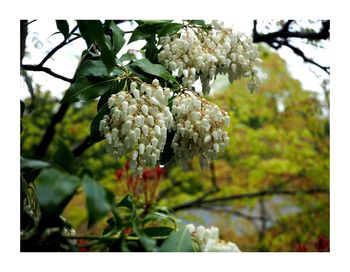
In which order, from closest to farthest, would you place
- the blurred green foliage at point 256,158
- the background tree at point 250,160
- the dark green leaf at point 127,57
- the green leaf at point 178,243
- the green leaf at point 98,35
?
the green leaf at point 178,243, the green leaf at point 98,35, the dark green leaf at point 127,57, the background tree at point 250,160, the blurred green foliage at point 256,158

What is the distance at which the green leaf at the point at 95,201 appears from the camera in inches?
24.9

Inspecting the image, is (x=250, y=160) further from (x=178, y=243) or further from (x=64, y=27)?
(x=178, y=243)

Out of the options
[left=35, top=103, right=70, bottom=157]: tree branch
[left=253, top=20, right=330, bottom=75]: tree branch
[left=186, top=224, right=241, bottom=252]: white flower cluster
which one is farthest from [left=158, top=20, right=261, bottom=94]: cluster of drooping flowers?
[left=35, top=103, right=70, bottom=157]: tree branch

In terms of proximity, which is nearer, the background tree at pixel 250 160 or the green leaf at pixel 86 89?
the green leaf at pixel 86 89

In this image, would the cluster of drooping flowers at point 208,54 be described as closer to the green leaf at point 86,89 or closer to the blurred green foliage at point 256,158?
the green leaf at point 86,89

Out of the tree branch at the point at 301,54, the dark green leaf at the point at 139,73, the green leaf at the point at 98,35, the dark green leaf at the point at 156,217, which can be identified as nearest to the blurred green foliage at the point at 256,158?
the tree branch at the point at 301,54

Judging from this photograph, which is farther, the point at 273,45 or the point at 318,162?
the point at 318,162

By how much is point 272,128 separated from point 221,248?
8.37ft

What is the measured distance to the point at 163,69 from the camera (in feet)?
3.48

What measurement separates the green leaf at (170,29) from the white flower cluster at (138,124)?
21cm

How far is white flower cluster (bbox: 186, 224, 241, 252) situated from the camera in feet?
2.56
